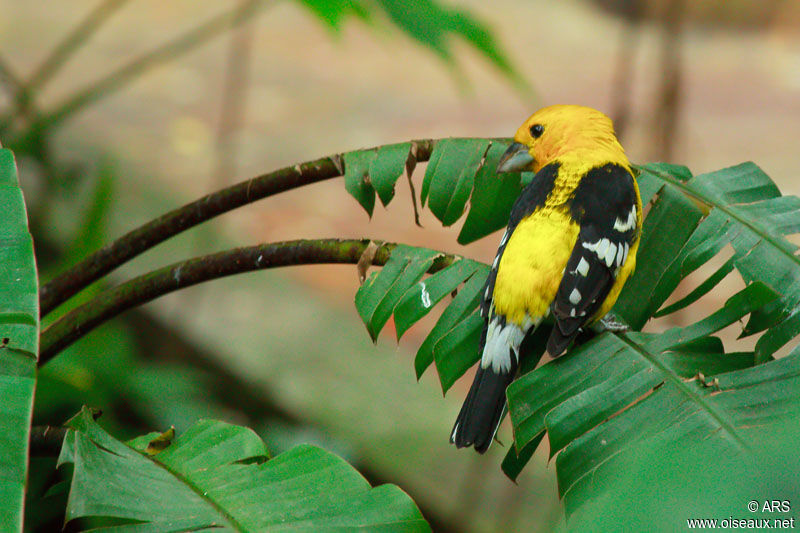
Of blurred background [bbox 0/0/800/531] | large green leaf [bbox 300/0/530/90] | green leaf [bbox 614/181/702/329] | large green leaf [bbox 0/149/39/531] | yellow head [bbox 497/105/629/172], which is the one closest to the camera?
large green leaf [bbox 0/149/39/531]

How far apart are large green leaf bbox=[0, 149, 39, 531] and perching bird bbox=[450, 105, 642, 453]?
0.79 m

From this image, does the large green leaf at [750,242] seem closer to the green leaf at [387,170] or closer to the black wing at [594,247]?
the black wing at [594,247]

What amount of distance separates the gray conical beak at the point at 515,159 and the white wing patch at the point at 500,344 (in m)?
0.48

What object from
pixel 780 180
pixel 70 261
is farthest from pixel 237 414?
pixel 780 180

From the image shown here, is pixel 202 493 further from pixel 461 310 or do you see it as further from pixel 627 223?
pixel 627 223

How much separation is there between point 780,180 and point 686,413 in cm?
577

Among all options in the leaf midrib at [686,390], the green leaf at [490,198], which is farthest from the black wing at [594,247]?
the green leaf at [490,198]

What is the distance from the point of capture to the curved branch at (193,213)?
6.11 feet

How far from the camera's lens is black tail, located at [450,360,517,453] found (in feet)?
5.05

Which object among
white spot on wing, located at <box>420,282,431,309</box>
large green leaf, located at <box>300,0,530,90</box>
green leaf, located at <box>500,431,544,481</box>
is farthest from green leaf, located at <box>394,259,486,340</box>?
large green leaf, located at <box>300,0,530,90</box>

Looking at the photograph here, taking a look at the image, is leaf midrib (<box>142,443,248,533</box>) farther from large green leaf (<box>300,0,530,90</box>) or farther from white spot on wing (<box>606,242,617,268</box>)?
large green leaf (<box>300,0,530,90</box>)

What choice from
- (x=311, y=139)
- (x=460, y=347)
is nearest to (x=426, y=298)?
(x=460, y=347)

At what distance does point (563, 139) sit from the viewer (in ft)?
6.95

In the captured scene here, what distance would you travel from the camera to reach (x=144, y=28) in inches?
345
